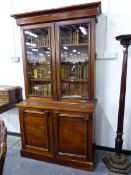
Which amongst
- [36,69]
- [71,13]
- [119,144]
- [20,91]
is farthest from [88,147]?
[71,13]

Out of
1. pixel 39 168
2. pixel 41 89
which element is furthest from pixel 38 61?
pixel 39 168

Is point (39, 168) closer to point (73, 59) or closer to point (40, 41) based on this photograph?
point (73, 59)

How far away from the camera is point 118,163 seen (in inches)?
90.3

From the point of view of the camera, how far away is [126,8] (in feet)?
7.35

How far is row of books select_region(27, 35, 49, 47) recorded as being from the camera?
2.39m

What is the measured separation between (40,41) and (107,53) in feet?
3.23

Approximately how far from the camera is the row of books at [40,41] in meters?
2.39

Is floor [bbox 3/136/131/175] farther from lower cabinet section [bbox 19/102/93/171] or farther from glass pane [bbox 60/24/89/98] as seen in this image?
glass pane [bbox 60/24/89/98]

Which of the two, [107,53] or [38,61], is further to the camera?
[38,61]

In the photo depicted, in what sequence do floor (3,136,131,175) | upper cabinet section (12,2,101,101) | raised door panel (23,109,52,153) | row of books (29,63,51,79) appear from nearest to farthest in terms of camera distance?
1. upper cabinet section (12,2,101,101)
2. floor (3,136,131,175)
3. raised door panel (23,109,52,153)
4. row of books (29,63,51,79)

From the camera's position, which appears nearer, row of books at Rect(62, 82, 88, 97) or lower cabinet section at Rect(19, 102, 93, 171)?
lower cabinet section at Rect(19, 102, 93, 171)

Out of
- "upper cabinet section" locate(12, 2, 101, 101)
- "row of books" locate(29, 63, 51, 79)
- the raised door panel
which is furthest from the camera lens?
"row of books" locate(29, 63, 51, 79)

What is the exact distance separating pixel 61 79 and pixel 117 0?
4.31 ft

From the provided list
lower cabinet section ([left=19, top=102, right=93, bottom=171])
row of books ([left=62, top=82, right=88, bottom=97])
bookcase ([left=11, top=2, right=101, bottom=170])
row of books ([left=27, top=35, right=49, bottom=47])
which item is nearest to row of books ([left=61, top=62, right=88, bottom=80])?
bookcase ([left=11, top=2, right=101, bottom=170])
